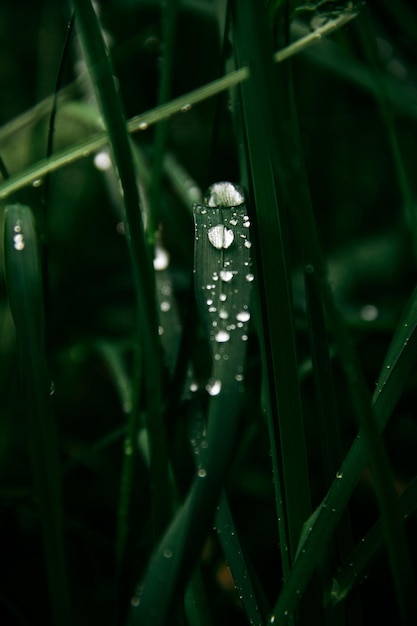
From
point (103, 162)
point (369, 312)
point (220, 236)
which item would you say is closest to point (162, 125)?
point (220, 236)

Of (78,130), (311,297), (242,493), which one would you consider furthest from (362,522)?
(78,130)

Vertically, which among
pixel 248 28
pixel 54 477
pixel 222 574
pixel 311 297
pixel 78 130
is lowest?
pixel 222 574

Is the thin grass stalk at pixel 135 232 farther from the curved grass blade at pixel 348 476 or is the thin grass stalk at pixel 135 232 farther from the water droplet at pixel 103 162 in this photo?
the water droplet at pixel 103 162

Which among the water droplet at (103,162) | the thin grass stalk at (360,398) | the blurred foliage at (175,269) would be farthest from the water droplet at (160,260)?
the thin grass stalk at (360,398)

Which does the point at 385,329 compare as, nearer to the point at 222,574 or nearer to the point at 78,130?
the point at 222,574

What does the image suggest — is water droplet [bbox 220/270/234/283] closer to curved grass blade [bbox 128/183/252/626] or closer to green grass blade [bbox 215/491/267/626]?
curved grass blade [bbox 128/183/252/626]

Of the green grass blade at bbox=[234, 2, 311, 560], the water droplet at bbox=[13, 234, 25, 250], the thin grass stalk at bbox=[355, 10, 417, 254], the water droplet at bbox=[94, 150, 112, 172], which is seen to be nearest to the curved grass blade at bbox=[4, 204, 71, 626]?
the water droplet at bbox=[13, 234, 25, 250]
